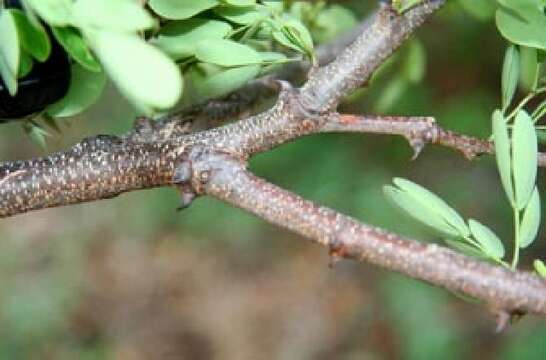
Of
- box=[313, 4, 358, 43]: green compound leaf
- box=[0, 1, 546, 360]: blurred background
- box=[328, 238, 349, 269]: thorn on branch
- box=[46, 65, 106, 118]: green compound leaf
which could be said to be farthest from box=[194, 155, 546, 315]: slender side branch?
box=[0, 1, 546, 360]: blurred background

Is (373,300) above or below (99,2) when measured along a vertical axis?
below

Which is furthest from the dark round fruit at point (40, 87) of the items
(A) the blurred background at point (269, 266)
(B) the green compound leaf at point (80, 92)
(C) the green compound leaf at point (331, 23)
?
(A) the blurred background at point (269, 266)

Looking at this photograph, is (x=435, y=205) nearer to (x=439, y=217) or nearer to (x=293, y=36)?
(x=439, y=217)

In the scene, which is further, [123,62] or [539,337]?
[539,337]

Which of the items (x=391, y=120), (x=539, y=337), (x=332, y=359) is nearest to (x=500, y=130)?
(x=391, y=120)

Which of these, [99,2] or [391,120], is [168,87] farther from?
[391,120]

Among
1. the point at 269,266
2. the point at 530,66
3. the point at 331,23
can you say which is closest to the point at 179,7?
the point at 530,66

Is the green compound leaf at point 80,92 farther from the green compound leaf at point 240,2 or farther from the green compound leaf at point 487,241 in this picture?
the green compound leaf at point 487,241
